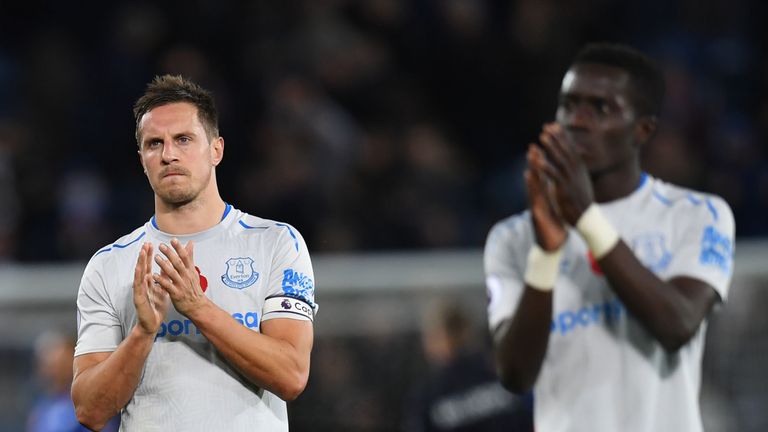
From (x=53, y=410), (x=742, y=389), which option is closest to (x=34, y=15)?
(x=53, y=410)

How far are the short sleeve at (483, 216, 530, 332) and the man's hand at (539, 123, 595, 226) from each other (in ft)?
1.71

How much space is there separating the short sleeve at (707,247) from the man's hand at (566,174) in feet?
1.55

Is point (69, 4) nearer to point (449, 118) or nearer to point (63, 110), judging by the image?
point (63, 110)

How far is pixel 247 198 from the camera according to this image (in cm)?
1012

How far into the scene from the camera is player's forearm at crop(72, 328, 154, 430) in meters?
3.11

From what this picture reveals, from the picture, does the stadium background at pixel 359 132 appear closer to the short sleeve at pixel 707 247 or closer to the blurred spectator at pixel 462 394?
the blurred spectator at pixel 462 394

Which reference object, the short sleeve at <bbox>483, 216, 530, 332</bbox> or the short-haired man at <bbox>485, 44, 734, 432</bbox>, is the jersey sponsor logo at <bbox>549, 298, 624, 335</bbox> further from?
the short sleeve at <bbox>483, 216, 530, 332</bbox>

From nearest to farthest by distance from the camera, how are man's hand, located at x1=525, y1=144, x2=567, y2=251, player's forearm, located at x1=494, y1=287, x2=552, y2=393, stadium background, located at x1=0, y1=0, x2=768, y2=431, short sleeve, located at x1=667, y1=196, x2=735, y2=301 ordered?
man's hand, located at x1=525, y1=144, x2=567, y2=251
player's forearm, located at x1=494, y1=287, x2=552, y2=393
short sleeve, located at x1=667, y1=196, x2=735, y2=301
stadium background, located at x1=0, y1=0, x2=768, y2=431

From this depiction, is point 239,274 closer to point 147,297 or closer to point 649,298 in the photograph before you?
point 147,297

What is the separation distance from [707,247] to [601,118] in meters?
0.53

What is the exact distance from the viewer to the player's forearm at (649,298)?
12.5 ft

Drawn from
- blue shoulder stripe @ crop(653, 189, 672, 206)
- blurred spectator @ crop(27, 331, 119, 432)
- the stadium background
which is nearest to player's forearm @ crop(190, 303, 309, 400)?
blue shoulder stripe @ crop(653, 189, 672, 206)

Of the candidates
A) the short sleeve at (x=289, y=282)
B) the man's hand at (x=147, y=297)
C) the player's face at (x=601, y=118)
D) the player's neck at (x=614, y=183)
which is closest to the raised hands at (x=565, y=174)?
the player's face at (x=601, y=118)

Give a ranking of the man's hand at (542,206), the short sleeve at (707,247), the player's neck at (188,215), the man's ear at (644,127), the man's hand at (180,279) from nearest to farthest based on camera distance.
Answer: the man's hand at (180,279) < the player's neck at (188,215) < the man's hand at (542,206) < the short sleeve at (707,247) < the man's ear at (644,127)
